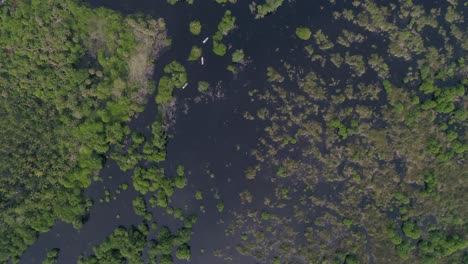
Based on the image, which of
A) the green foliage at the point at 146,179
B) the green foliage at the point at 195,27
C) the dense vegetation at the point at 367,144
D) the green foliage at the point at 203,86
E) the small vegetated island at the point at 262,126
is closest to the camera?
the dense vegetation at the point at 367,144

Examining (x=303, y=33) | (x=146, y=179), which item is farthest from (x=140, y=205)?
(x=303, y=33)

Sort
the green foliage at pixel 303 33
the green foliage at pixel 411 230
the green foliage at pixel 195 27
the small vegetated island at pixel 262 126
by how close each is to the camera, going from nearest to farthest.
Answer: the green foliage at pixel 411 230 → the small vegetated island at pixel 262 126 → the green foliage at pixel 303 33 → the green foliage at pixel 195 27

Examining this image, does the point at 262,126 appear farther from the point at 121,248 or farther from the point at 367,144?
the point at 121,248

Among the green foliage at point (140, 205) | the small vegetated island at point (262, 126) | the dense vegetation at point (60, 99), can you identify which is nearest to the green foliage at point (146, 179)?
the small vegetated island at point (262, 126)

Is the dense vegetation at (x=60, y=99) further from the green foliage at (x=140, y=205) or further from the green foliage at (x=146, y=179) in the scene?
the green foliage at (x=140, y=205)

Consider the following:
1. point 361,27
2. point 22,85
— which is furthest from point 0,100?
point 361,27

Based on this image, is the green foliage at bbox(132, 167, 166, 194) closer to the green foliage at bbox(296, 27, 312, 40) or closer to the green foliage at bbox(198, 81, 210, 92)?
the green foliage at bbox(198, 81, 210, 92)
